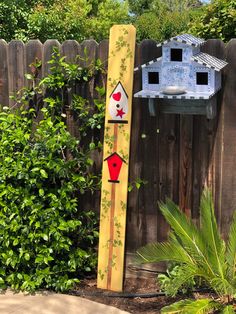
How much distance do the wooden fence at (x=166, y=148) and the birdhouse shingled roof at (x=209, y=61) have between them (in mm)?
106

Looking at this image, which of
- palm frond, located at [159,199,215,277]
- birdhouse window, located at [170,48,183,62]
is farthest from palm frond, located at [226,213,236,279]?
birdhouse window, located at [170,48,183,62]

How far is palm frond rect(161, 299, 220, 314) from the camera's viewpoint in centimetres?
325

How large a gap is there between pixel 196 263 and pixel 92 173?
1.21 m

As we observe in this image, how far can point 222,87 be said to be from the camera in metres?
3.67

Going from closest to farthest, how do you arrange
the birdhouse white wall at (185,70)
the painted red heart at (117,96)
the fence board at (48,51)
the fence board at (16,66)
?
the birdhouse white wall at (185,70) < the painted red heart at (117,96) < the fence board at (48,51) < the fence board at (16,66)

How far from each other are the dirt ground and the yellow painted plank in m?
0.10

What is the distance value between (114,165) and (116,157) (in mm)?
68

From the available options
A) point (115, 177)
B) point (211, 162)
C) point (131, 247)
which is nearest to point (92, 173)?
point (115, 177)

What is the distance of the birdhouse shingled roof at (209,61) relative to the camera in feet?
11.2

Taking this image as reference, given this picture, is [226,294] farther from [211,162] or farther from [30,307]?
[30,307]

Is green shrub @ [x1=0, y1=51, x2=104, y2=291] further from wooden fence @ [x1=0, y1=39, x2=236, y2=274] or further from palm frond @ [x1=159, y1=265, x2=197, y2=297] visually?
palm frond @ [x1=159, y1=265, x2=197, y2=297]

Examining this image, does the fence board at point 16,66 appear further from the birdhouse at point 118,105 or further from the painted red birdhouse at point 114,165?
the painted red birdhouse at point 114,165

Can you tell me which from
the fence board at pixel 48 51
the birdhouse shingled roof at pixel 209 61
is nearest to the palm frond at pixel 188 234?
the birdhouse shingled roof at pixel 209 61

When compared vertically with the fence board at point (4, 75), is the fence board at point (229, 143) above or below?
below
